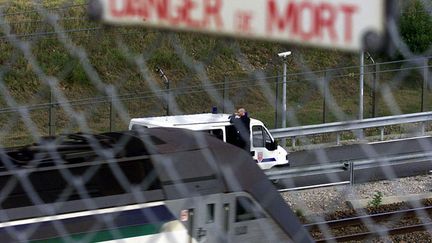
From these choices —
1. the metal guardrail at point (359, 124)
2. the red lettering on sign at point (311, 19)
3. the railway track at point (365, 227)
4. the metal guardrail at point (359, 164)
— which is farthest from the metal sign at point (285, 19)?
the railway track at point (365, 227)

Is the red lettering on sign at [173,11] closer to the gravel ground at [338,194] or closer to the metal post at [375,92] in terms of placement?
the metal post at [375,92]

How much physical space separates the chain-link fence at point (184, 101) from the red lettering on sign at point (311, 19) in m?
0.03

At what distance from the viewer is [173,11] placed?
1.13 m

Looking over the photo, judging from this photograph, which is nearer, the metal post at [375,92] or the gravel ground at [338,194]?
the metal post at [375,92]

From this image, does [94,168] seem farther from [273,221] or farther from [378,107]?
[378,107]

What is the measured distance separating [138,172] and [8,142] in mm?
528

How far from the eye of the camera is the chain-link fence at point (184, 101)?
3.63 ft

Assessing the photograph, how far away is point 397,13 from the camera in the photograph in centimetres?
100

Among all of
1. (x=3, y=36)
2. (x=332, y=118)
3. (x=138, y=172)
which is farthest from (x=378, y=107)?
(x=138, y=172)

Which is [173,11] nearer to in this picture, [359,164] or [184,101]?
[184,101]

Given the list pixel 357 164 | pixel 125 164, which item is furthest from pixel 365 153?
pixel 125 164

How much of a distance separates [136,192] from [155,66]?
3.54 feet

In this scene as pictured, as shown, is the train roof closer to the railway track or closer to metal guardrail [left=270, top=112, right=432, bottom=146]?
the railway track

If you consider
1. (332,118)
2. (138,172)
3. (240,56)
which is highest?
(240,56)
